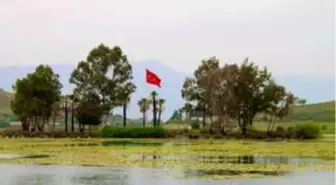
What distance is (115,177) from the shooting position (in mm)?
26047

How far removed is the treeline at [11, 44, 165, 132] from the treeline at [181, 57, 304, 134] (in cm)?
933

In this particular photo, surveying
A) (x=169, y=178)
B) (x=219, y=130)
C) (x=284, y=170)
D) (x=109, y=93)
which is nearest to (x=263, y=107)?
(x=219, y=130)

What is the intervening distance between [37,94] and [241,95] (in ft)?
74.8

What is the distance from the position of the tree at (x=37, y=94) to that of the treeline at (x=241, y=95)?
1691cm

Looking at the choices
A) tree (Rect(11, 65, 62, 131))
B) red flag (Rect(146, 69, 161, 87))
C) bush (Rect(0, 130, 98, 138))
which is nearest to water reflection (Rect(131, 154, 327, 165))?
bush (Rect(0, 130, 98, 138))

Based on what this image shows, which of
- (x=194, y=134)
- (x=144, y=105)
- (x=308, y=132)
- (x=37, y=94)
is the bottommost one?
(x=194, y=134)

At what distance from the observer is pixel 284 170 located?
30.0 m

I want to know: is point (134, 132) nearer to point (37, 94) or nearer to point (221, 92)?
point (221, 92)

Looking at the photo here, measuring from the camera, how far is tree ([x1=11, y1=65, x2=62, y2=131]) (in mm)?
78875

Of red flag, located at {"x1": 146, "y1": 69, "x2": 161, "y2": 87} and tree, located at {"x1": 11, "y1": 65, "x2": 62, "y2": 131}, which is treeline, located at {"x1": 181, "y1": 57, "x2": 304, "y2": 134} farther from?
tree, located at {"x1": 11, "y1": 65, "x2": 62, "y2": 131}

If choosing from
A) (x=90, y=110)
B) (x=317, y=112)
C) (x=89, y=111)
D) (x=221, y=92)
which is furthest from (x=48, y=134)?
(x=317, y=112)

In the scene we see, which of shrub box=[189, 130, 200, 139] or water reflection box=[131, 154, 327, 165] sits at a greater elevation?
shrub box=[189, 130, 200, 139]

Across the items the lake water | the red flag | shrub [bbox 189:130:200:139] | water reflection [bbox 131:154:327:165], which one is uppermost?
the red flag

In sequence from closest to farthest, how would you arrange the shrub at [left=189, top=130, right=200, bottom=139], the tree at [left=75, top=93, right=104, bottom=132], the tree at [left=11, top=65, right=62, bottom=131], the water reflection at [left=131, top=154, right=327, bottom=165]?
the water reflection at [left=131, top=154, right=327, bottom=165] < the shrub at [left=189, top=130, right=200, bottom=139] < the tree at [left=75, top=93, right=104, bottom=132] < the tree at [left=11, top=65, right=62, bottom=131]
